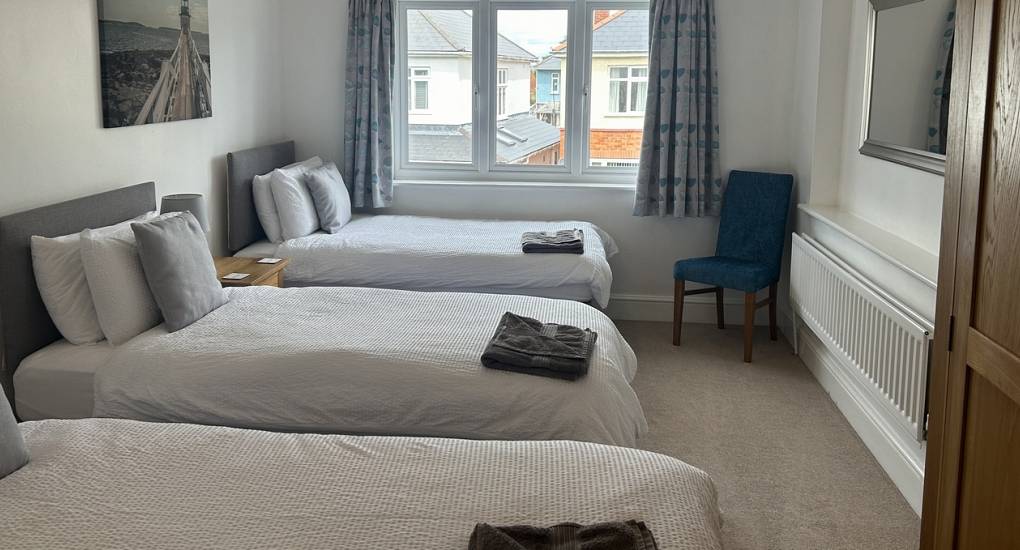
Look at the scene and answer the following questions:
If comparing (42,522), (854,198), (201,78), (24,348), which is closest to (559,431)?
(42,522)

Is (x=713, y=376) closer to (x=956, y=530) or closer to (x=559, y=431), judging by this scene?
(x=559, y=431)

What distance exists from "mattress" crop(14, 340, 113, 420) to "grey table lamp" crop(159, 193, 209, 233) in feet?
3.05

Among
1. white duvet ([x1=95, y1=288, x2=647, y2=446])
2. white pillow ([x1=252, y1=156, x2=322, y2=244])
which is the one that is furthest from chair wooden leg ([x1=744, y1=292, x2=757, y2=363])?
white pillow ([x1=252, y1=156, x2=322, y2=244])

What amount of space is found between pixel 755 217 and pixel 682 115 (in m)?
0.77

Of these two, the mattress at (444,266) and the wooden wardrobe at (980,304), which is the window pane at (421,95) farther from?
the wooden wardrobe at (980,304)

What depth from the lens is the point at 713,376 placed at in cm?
482

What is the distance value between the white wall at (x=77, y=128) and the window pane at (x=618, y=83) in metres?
2.27

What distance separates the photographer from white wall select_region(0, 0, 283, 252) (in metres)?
3.19

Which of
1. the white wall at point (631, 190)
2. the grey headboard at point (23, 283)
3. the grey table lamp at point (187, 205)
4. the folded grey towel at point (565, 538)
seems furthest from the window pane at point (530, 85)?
the folded grey towel at point (565, 538)

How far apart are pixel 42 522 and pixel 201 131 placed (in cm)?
306

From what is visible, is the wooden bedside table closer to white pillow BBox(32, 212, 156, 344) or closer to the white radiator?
white pillow BBox(32, 212, 156, 344)

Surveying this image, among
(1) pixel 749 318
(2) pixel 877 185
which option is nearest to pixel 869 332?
(2) pixel 877 185

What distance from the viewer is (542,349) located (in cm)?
308

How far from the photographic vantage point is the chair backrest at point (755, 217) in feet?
17.3
